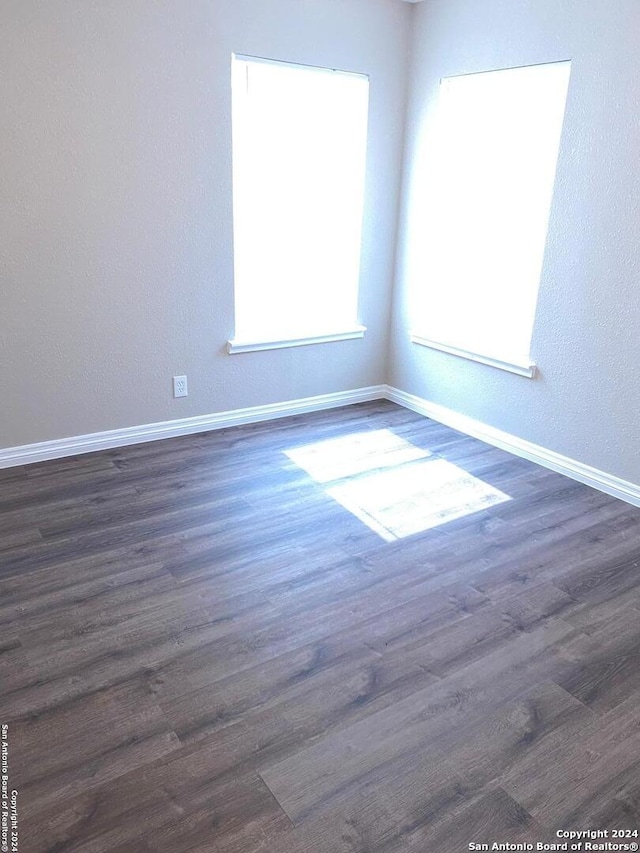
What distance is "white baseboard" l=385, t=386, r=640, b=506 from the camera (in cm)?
311

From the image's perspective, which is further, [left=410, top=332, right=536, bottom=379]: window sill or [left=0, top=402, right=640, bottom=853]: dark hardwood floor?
[left=410, top=332, right=536, bottom=379]: window sill

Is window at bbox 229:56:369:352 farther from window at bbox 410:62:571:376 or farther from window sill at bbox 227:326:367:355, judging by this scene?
window at bbox 410:62:571:376

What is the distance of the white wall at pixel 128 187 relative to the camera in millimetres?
2912

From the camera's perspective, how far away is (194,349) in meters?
3.64

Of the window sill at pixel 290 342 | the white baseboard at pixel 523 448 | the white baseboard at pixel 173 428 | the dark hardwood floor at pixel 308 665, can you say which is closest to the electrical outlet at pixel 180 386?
the white baseboard at pixel 173 428

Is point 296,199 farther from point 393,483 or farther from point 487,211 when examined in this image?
point 393,483

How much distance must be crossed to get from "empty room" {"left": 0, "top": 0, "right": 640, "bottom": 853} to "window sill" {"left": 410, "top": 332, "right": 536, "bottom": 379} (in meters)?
0.02

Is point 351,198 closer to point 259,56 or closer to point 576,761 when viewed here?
point 259,56

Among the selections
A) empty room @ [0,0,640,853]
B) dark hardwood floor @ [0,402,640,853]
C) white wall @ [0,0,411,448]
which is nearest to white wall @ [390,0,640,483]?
empty room @ [0,0,640,853]

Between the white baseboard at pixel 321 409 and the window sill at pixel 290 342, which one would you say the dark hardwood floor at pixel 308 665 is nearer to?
the white baseboard at pixel 321 409

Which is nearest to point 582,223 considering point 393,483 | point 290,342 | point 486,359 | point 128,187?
point 486,359

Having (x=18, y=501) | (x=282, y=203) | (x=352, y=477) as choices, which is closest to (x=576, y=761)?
(x=352, y=477)

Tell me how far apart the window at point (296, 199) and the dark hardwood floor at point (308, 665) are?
1.20 metres

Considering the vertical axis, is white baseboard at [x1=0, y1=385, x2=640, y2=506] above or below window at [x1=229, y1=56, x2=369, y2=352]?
below
